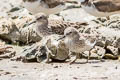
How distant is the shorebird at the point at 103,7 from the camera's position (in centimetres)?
1094

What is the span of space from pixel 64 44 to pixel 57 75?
1.85 m

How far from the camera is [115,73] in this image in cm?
681

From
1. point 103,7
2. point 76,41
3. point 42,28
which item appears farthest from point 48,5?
point 76,41

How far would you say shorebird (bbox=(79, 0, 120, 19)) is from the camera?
10938 mm

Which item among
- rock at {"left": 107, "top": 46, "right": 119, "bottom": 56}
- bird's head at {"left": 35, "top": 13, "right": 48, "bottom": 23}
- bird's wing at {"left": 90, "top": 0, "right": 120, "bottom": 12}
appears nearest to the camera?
rock at {"left": 107, "top": 46, "right": 119, "bottom": 56}

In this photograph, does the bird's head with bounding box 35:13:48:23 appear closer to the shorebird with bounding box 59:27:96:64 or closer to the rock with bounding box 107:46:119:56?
the shorebird with bounding box 59:27:96:64

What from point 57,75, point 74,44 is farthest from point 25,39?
point 57,75

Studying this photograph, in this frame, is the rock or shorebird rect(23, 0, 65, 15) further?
shorebird rect(23, 0, 65, 15)

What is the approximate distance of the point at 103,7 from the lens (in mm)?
11070

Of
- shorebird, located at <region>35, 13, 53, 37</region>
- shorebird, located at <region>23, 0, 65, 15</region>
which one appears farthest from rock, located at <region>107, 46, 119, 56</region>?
shorebird, located at <region>23, 0, 65, 15</region>

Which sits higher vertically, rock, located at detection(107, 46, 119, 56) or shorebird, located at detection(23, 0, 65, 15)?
shorebird, located at detection(23, 0, 65, 15)

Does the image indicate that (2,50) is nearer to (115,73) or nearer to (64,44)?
(64,44)

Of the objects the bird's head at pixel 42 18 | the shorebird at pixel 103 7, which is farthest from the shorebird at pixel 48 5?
the bird's head at pixel 42 18

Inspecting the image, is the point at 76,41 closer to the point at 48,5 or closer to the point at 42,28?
the point at 42,28
